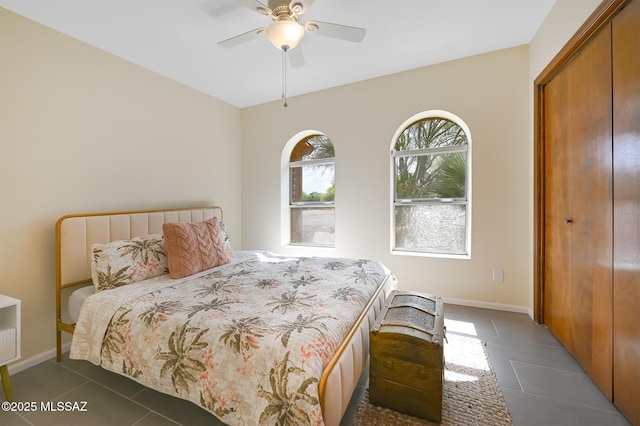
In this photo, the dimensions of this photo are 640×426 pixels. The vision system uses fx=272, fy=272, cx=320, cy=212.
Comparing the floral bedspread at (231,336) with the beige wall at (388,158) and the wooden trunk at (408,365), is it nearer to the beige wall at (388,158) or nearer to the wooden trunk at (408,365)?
the wooden trunk at (408,365)

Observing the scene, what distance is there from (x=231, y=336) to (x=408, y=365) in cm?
90

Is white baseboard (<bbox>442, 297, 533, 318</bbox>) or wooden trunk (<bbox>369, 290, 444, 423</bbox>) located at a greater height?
wooden trunk (<bbox>369, 290, 444, 423</bbox>)

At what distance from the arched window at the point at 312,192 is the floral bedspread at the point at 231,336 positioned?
1.78 metres

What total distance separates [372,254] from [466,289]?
1064 mm

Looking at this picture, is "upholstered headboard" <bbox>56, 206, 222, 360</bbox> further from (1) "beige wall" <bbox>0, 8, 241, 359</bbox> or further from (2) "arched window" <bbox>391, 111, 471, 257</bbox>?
(2) "arched window" <bbox>391, 111, 471, 257</bbox>

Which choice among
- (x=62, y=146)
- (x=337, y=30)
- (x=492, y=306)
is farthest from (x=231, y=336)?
(x=492, y=306)

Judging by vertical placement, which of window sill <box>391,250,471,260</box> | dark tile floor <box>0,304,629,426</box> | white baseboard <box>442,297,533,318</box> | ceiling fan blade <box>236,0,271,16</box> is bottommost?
dark tile floor <box>0,304,629,426</box>

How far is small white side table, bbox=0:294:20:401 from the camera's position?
5.05 feet

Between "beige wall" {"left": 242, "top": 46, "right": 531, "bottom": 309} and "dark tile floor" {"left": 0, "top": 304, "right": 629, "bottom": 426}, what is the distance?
84cm

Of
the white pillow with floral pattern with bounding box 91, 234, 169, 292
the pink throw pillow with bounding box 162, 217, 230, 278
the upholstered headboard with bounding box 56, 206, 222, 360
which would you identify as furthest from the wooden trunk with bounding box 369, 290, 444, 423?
the upholstered headboard with bounding box 56, 206, 222, 360

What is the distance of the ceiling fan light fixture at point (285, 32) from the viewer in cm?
182

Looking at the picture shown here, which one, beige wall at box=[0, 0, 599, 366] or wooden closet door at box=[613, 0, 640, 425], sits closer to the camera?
wooden closet door at box=[613, 0, 640, 425]

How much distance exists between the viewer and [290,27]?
72.0 inches

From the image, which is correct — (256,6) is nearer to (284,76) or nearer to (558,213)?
(284,76)
